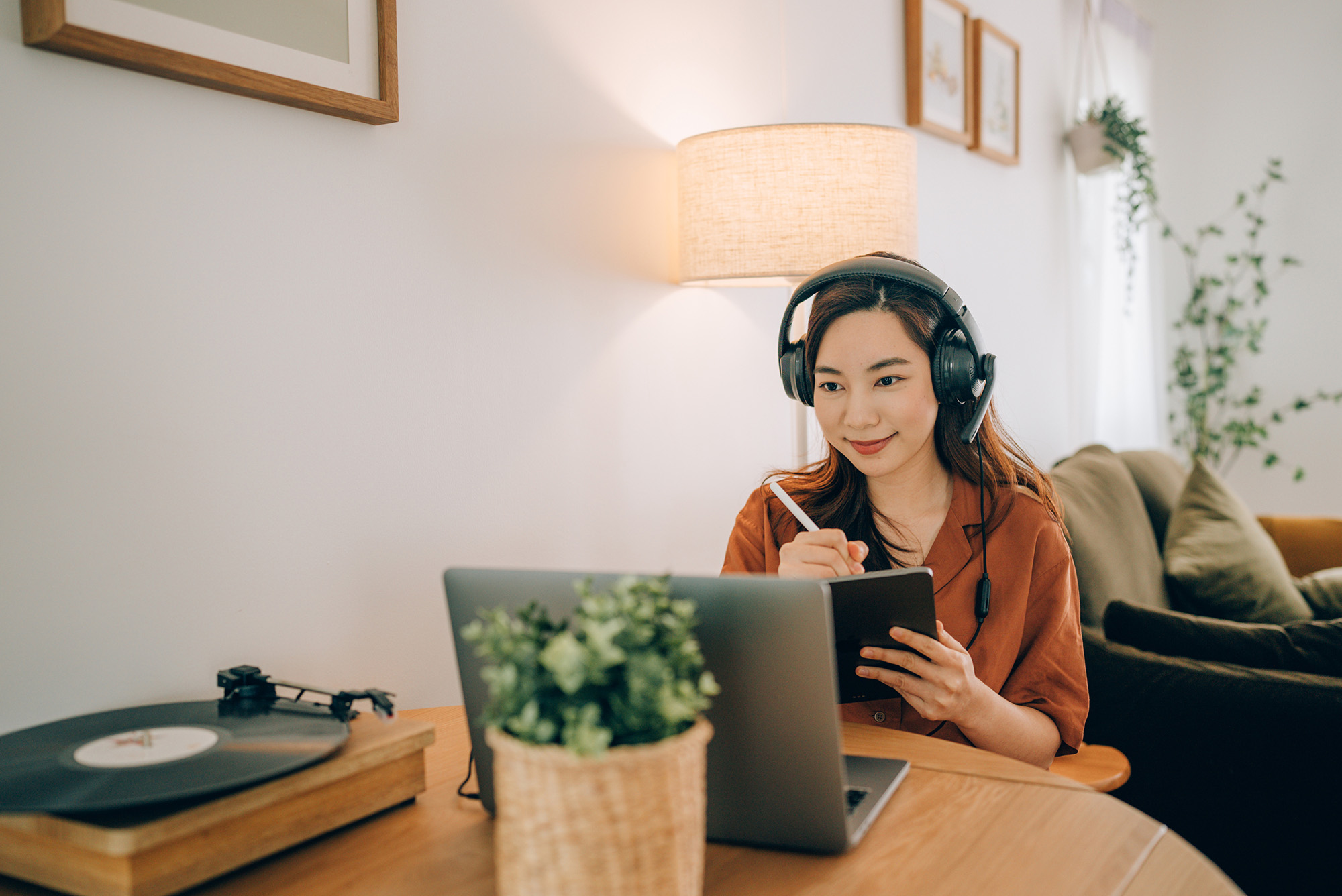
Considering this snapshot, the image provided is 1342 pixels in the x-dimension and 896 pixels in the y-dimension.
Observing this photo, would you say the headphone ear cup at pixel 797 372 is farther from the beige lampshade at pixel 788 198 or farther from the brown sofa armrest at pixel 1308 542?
the brown sofa armrest at pixel 1308 542

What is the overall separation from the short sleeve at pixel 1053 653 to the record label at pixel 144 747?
0.91 meters

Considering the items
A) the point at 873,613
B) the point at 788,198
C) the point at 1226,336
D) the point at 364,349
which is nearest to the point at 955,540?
the point at 873,613

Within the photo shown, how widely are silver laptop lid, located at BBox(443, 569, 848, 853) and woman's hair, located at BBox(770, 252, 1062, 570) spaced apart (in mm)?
662

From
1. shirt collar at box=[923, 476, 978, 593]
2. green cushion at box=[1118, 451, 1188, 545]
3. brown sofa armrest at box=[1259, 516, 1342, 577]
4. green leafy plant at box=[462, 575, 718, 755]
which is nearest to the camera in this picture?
green leafy plant at box=[462, 575, 718, 755]

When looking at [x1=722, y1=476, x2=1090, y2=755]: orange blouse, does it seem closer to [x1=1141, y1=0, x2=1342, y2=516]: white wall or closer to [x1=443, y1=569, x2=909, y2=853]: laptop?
[x1=443, y1=569, x2=909, y2=853]: laptop

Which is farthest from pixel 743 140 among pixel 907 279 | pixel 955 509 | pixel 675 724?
pixel 675 724

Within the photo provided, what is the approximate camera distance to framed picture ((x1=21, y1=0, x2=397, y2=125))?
0.84m

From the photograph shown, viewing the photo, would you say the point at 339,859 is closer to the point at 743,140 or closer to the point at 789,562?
the point at 789,562

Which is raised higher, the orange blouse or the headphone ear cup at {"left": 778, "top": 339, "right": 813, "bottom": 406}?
the headphone ear cup at {"left": 778, "top": 339, "right": 813, "bottom": 406}

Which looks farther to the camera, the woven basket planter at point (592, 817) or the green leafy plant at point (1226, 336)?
the green leafy plant at point (1226, 336)

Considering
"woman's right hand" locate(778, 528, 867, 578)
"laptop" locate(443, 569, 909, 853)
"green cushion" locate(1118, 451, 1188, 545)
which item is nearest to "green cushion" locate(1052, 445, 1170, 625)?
"green cushion" locate(1118, 451, 1188, 545)

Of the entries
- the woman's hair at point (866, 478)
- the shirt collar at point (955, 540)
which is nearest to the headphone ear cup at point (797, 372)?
the woman's hair at point (866, 478)

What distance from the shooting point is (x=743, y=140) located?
143 cm

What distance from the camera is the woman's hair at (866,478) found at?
1244 millimetres
